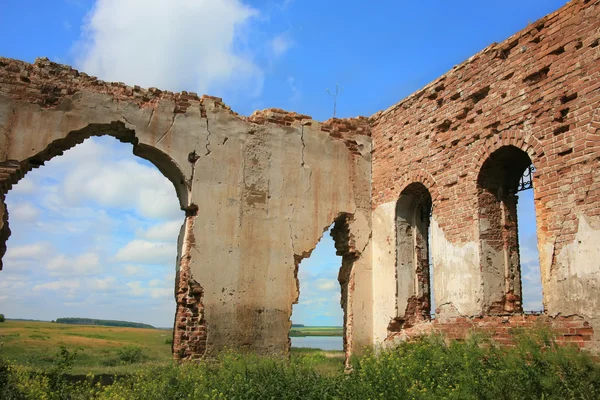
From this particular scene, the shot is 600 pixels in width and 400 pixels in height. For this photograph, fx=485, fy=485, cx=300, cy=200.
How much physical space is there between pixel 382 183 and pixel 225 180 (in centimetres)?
302

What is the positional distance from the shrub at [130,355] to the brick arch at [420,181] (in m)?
11.4

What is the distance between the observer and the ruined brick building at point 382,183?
586 centimetres

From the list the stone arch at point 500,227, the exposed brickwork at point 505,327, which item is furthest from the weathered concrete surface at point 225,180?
the stone arch at point 500,227

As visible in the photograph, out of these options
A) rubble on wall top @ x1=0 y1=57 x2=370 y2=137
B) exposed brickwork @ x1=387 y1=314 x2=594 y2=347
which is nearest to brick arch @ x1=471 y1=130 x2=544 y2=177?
exposed brickwork @ x1=387 y1=314 x2=594 y2=347

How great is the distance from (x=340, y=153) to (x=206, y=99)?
9.06 ft

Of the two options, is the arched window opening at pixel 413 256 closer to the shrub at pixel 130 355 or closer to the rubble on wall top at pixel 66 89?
the rubble on wall top at pixel 66 89

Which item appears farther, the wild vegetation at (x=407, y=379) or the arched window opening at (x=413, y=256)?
the arched window opening at (x=413, y=256)

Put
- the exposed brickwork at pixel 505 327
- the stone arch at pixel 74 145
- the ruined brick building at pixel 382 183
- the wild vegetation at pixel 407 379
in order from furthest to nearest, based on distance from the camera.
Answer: the stone arch at pixel 74 145 → the ruined brick building at pixel 382 183 → the exposed brickwork at pixel 505 327 → the wild vegetation at pixel 407 379

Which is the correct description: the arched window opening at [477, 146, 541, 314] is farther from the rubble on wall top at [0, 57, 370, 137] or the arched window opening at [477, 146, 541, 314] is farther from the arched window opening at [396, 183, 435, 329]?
the rubble on wall top at [0, 57, 370, 137]

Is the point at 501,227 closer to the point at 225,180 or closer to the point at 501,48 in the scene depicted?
the point at 501,48

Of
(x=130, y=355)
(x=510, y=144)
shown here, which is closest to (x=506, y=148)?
(x=510, y=144)

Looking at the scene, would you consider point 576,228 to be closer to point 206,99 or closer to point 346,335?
point 346,335

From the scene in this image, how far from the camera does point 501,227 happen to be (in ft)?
23.5

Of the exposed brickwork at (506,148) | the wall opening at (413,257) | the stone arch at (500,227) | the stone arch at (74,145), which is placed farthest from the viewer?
the wall opening at (413,257)
